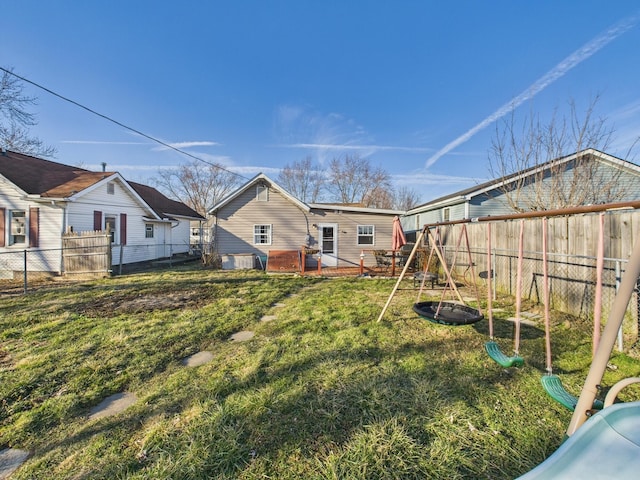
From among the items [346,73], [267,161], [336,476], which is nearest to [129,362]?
[336,476]

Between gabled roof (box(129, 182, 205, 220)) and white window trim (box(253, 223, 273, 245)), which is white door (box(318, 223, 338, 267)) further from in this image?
gabled roof (box(129, 182, 205, 220))

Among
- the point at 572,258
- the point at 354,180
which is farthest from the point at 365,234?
the point at 354,180

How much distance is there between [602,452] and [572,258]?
5481 millimetres

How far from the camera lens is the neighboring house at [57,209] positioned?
10.5 metres

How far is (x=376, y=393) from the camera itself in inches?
106

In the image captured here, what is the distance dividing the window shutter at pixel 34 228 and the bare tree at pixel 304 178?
26.6 m

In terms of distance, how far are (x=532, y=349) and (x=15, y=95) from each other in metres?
22.6

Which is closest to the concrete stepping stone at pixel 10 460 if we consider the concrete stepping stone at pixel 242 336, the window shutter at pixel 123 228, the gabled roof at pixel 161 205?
the concrete stepping stone at pixel 242 336

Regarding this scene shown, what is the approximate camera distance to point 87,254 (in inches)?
409

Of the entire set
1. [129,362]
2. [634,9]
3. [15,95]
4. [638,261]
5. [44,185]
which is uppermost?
[15,95]

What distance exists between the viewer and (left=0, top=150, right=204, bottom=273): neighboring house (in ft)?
34.4

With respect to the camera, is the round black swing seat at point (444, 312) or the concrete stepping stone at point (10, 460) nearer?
the concrete stepping stone at point (10, 460)

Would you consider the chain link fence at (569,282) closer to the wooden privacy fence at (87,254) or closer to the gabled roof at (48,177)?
the wooden privacy fence at (87,254)

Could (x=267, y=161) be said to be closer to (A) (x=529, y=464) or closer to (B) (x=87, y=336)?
(B) (x=87, y=336)
